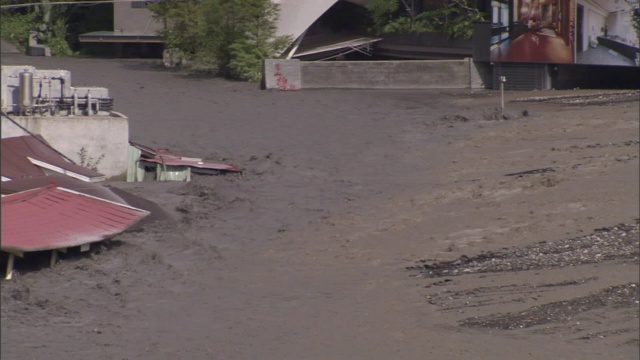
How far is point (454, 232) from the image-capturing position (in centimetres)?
1457

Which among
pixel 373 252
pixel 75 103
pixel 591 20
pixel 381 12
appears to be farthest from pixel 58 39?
pixel 373 252

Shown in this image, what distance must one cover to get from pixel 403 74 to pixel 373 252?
49.3 feet

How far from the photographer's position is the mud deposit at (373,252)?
10758 millimetres

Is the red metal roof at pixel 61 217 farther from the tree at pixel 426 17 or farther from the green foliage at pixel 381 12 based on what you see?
the green foliage at pixel 381 12

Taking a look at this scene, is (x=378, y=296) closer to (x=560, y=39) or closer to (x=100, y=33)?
(x=560, y=39)

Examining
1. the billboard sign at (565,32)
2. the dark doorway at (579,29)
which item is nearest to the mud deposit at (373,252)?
the billboard sign at (565,32)

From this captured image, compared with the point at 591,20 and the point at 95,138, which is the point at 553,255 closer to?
the point at 95,138

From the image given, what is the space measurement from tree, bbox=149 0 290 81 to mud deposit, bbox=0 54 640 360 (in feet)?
23.8

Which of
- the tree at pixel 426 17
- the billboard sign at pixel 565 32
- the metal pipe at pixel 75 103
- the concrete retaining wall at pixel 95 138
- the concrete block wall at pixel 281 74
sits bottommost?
the concrete retaining wall at pixel 95 138

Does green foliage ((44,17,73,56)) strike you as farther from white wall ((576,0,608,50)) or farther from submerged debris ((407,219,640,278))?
submerged debris ((407,219,640,278))

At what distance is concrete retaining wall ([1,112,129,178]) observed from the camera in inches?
709

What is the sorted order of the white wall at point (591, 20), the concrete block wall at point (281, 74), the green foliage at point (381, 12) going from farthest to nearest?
the green foliage at point (381, 12)
the concrete block wall at point (281, 74)
the white wall at point (591, 20)

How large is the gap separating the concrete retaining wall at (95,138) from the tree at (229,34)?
11.2 metres

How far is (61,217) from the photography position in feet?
44.1
